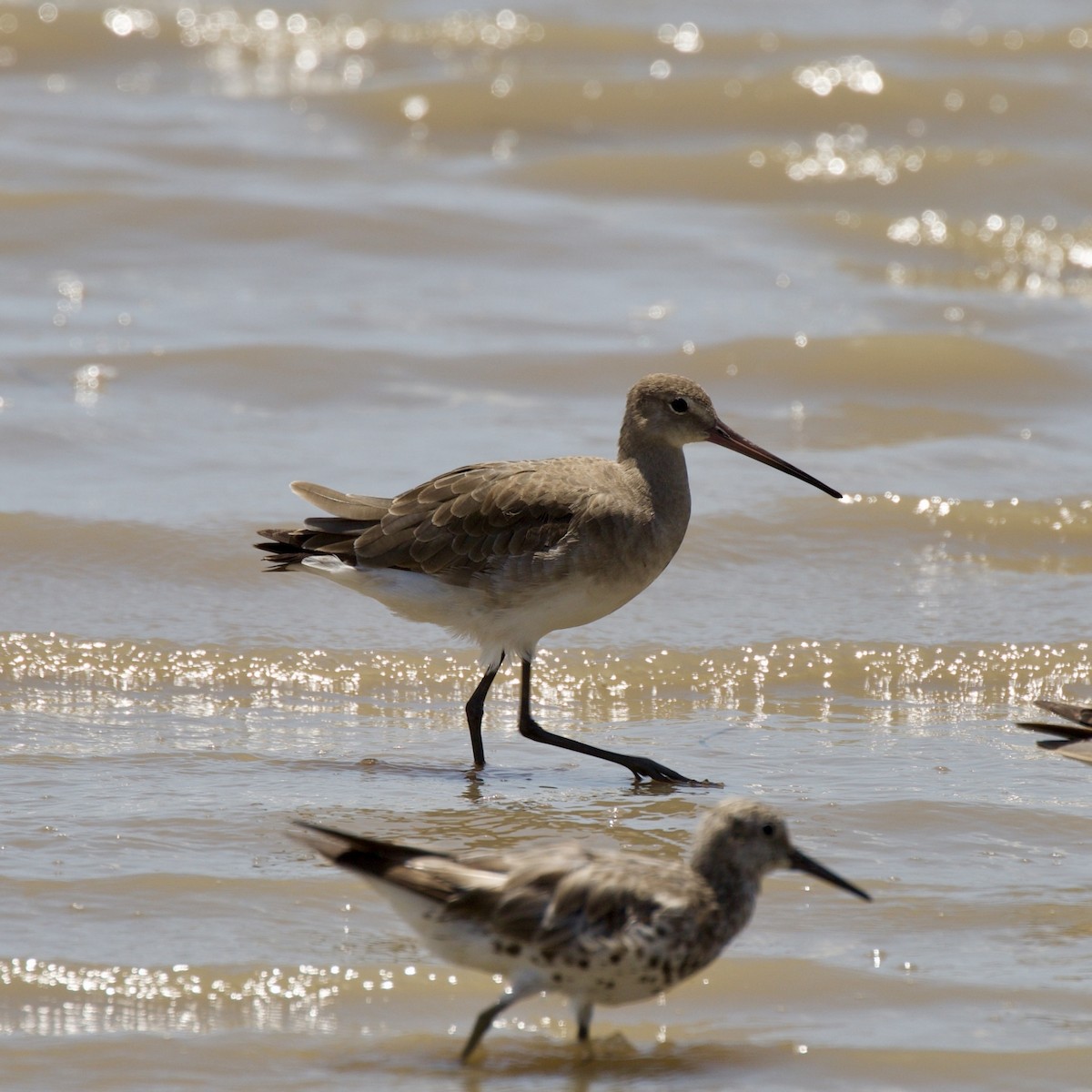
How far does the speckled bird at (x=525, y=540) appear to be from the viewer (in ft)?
24.6

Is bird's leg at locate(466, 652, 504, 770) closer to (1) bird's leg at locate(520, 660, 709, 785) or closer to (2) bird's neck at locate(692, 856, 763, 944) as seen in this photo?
(1) bird's leg at locate(520, 660, 709, 785)

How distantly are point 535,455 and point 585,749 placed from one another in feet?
12.2

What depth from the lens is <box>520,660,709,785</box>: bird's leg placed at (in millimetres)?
7000

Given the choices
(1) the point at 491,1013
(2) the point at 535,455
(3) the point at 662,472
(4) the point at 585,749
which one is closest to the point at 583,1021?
(1) the point at 491,1013

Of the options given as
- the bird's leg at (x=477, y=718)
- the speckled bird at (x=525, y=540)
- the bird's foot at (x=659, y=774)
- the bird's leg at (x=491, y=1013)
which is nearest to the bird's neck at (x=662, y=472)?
the speckled bird at (x=525, y=540)

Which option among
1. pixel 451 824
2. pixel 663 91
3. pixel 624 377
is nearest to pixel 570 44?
pixel 663 91

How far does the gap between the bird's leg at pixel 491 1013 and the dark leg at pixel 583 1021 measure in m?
0.20

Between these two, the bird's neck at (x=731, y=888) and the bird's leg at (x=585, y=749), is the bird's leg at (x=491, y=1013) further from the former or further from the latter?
the bird's leg at (x=585, y=749)

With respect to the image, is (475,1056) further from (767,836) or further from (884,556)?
(884,556)

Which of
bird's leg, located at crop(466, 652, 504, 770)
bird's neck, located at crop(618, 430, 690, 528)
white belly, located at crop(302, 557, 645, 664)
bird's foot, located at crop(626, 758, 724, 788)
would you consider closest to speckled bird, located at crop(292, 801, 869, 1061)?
bird's foot, located at crop(626, 758, 724, 788)

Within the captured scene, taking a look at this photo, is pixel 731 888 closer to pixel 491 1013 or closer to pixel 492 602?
pixel 491 1013

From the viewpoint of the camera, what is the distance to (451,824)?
648cm

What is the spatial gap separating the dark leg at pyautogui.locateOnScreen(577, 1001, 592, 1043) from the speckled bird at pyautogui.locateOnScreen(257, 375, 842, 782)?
2.31 metres

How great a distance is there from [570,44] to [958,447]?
11182mm
